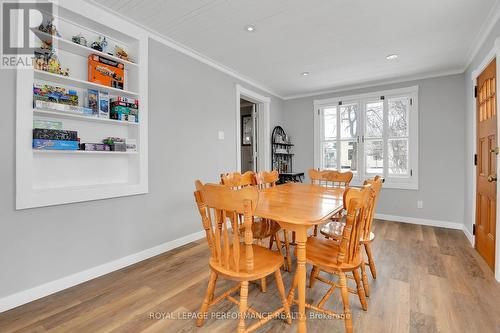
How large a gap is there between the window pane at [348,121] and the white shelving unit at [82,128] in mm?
3611

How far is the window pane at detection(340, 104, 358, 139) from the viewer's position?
454cm

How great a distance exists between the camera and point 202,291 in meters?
1.96

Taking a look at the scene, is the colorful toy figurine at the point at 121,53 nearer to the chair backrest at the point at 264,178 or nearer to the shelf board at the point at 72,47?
the shelf board at the point at 72,47

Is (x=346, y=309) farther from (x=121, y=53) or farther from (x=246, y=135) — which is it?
(x=246, y=135)

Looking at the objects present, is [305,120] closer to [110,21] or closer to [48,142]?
[110,21]

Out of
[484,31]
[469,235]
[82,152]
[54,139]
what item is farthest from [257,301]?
[484,31]

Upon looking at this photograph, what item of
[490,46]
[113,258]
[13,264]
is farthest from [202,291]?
[490,46]

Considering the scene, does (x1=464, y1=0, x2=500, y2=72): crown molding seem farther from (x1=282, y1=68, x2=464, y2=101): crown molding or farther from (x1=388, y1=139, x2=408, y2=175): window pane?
(x1=388, y1=139, x2=408, y2=175): window pane

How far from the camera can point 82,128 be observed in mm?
2227

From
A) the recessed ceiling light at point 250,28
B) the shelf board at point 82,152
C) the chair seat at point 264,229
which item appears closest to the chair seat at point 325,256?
the chair seat at point 264,229

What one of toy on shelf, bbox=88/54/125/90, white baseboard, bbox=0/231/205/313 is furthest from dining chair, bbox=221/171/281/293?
toy on shelf, bbox=88/54/125/90

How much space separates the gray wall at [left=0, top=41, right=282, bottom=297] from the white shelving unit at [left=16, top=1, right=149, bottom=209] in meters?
0.07

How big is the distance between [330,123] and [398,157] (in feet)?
4.50

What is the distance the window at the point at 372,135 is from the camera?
404 cm
